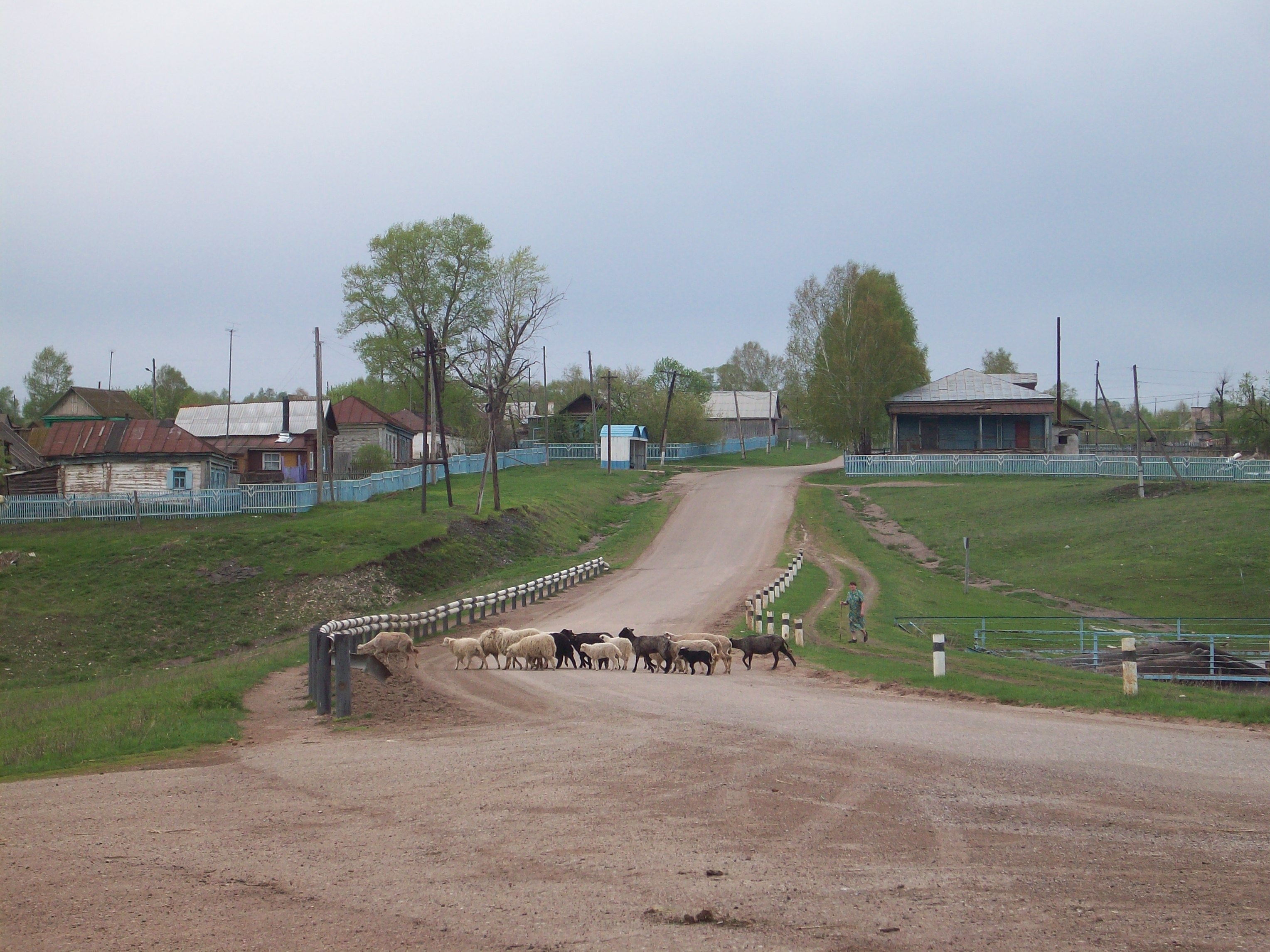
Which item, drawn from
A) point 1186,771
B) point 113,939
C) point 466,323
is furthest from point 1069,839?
point 466,323

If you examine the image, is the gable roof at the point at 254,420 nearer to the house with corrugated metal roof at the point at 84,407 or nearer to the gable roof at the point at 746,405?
the house with corrugated metal roof at the point at 84,407

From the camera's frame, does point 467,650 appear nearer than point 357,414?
Yes

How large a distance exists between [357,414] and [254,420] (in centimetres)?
1004

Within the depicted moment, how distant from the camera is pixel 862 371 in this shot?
8138 cm

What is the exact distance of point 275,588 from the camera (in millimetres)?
38969

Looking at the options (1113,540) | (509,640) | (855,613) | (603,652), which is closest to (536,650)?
(509,640)

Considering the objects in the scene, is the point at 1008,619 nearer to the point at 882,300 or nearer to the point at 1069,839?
the point at 1069,839

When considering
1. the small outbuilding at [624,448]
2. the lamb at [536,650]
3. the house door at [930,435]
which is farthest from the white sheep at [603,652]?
the house door at [930,435]

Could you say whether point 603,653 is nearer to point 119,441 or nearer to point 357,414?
point 119,441

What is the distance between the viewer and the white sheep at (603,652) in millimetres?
21875

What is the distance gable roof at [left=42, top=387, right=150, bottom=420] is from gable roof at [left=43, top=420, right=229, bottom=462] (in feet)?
95.1

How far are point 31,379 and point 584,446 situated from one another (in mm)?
77043

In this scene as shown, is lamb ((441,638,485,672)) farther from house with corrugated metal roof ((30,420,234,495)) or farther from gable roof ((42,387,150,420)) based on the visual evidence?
gable roof ((42,387,150,420))

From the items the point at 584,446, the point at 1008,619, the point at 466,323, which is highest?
the point at 466,323
